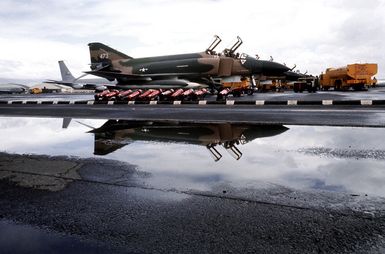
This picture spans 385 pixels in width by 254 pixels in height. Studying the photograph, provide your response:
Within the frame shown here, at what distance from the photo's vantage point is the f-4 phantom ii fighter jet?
2636 centimetres

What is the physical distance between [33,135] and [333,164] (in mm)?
7171

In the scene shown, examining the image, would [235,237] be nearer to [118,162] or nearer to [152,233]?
[152,233]

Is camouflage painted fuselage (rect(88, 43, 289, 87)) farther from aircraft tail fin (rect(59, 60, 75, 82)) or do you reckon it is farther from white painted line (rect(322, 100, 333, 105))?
aircraft tail fin (rect(59, 60, 75, 82))

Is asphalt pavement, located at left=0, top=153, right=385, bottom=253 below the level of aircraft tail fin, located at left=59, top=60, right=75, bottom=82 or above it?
below

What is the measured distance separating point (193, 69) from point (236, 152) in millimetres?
21140

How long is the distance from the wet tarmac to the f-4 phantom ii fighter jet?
19921 millimetres

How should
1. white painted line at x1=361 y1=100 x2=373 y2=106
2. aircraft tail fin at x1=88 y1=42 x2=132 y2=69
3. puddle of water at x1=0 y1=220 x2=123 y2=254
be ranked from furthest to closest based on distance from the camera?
aircraft tail fin at x1=88 y1=42 x2=132 y2=69 < white painted line at x1=361 y1=100 x2=373 y2=106 < puddle of water at x1=0 y1=220 x2=123 y2=254

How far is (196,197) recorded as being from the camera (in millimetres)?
3615

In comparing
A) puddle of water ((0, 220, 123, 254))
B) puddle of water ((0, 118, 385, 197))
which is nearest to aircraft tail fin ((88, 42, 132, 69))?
puddle of water ((0, 118, 385, 197))

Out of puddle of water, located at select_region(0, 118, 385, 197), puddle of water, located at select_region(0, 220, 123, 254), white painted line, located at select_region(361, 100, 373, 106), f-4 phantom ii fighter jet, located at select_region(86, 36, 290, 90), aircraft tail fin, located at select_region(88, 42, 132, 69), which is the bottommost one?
puddle of water, located at select_region(0, 220, 123, 254)

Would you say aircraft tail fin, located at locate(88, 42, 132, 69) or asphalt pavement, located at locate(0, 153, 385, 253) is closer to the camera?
asphalt pavement, located at locate(0, 153, 385, 253)

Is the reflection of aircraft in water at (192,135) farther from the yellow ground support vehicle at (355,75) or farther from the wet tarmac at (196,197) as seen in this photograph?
the yellow ground support vehicle at (355,75)

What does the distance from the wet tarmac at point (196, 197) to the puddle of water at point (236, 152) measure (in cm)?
2

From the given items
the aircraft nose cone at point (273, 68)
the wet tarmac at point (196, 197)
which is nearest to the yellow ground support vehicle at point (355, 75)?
the aircraft nose cone at point (273, 68)
